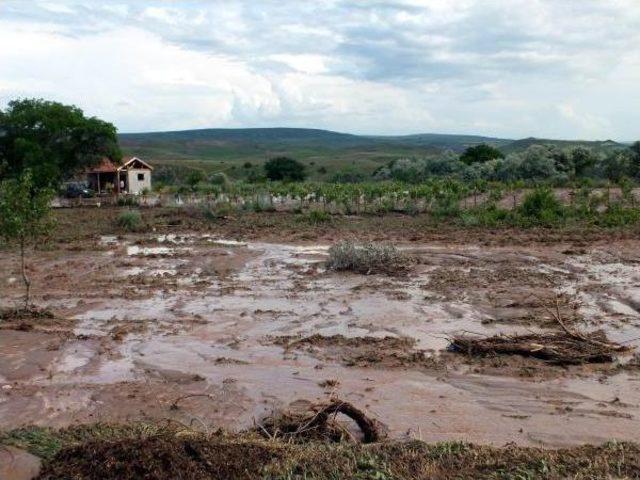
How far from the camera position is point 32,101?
39.0 metres

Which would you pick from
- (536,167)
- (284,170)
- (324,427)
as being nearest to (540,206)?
(536,167)

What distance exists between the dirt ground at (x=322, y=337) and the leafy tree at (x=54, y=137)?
15990 mm

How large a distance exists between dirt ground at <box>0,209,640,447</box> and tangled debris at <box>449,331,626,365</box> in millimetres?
167

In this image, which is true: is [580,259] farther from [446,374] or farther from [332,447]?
[332,447]

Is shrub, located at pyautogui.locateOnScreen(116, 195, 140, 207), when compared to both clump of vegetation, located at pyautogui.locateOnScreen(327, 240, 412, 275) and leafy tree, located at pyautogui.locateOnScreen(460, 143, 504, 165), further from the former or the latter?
leafy tree, located at pyautogui.locateOnScreen(460, 143, 504, 165)

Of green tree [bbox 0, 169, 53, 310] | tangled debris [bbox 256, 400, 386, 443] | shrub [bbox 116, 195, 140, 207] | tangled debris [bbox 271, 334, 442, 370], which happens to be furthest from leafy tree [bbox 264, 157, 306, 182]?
tangled debris [bbox 256, 400, 386, 443]

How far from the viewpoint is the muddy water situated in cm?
869

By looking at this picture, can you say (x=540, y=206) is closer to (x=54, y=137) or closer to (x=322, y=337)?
(x=322, y=337)

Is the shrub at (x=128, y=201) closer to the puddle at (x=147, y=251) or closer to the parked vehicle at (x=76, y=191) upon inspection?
the parked vehicle at (x=76, y=191)

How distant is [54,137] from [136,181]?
12.8 metres

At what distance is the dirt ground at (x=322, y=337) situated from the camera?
876 cm

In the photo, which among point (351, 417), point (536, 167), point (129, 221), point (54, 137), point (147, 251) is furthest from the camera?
point (536, 167)

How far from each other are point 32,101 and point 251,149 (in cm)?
11177

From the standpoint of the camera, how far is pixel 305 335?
484 inches
